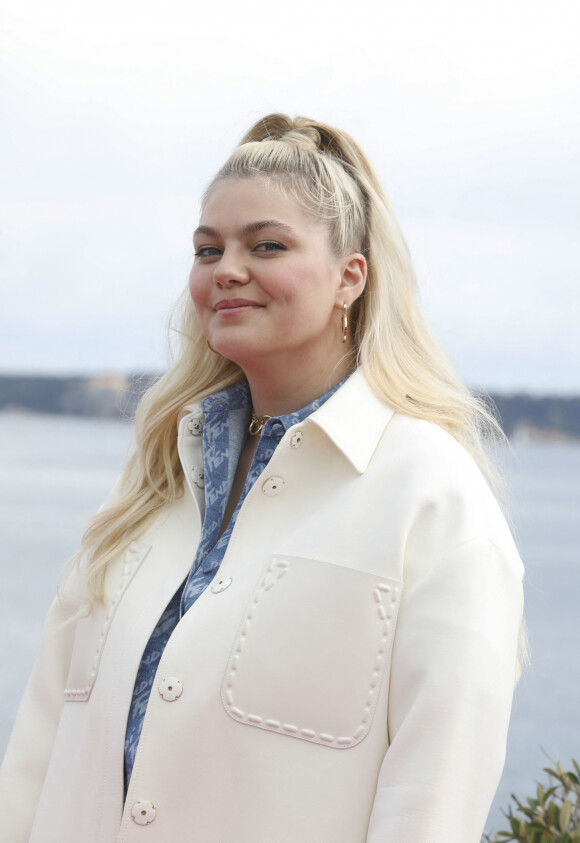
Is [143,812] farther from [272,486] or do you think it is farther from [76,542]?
[76,542]

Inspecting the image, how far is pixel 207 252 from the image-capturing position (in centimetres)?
160

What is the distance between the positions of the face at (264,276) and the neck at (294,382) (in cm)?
3

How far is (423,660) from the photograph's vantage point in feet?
4.14

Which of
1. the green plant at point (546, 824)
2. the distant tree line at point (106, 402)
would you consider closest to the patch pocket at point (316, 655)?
the green plant at point (546, 824)

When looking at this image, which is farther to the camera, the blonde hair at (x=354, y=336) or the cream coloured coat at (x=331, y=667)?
the blonde hair at (x=354, y=336)

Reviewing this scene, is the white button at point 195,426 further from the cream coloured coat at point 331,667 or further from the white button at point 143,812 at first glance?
the white button at point 143,812

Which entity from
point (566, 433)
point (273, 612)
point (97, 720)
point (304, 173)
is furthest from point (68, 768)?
point (566, 433)

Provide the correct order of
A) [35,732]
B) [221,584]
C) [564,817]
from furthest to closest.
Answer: [564,817] → [35,732] → [221,584]

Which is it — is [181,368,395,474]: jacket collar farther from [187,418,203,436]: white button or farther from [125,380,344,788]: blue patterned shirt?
[187,418,203,436]: white button

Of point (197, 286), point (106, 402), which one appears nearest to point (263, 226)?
point (197, 286)

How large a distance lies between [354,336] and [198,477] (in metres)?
0.37

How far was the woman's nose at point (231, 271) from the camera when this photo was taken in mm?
1492

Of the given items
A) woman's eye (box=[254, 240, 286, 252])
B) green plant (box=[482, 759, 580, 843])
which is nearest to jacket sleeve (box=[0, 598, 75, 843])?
woman's eye (box=[254, 240, 286, 252])

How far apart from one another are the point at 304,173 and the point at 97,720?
3.09 feet
